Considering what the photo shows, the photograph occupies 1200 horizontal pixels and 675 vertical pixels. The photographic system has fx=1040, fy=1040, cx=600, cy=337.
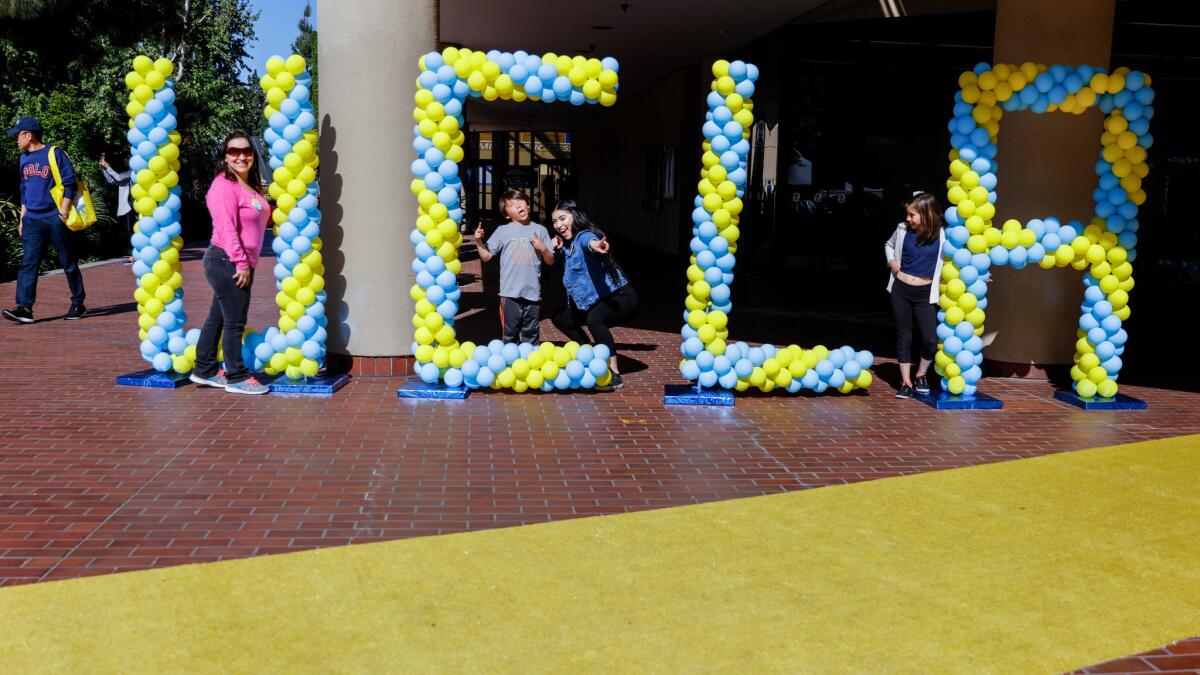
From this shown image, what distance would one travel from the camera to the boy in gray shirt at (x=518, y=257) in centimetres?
839

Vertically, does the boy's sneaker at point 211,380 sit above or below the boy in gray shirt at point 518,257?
below

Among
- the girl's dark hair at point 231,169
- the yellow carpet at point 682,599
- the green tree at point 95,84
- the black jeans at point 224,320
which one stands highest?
the green tree at point 95,84

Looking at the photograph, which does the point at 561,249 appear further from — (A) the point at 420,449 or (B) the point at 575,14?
(B) the point at 575,14

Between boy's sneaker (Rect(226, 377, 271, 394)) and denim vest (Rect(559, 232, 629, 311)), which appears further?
denim vest (Rect(559, 232, 629, 311))

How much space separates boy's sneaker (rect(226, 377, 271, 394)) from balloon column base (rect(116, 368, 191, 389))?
0.49m

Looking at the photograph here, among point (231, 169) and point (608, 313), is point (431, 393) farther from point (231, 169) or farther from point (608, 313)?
point (231, 169)

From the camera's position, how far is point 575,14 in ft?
49.7

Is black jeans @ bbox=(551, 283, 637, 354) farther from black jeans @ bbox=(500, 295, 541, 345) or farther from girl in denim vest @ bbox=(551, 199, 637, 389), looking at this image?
black jeans @ bbox=(500, 295, 541, 345)

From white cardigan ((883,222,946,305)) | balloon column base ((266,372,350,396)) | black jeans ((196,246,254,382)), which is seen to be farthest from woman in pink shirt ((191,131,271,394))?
white cardigan ((883,222,946,305))

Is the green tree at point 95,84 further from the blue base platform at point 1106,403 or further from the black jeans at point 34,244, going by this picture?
the blue base platform at point 1106,403

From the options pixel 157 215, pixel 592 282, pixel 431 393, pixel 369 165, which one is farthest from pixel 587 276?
pixel 157 215

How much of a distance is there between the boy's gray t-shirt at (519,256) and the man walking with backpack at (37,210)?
554 centimetres

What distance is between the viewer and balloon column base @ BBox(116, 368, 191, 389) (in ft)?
27.1

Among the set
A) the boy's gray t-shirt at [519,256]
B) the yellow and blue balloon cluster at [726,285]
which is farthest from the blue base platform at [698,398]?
the boy's gray t-shirt at [519,256]
